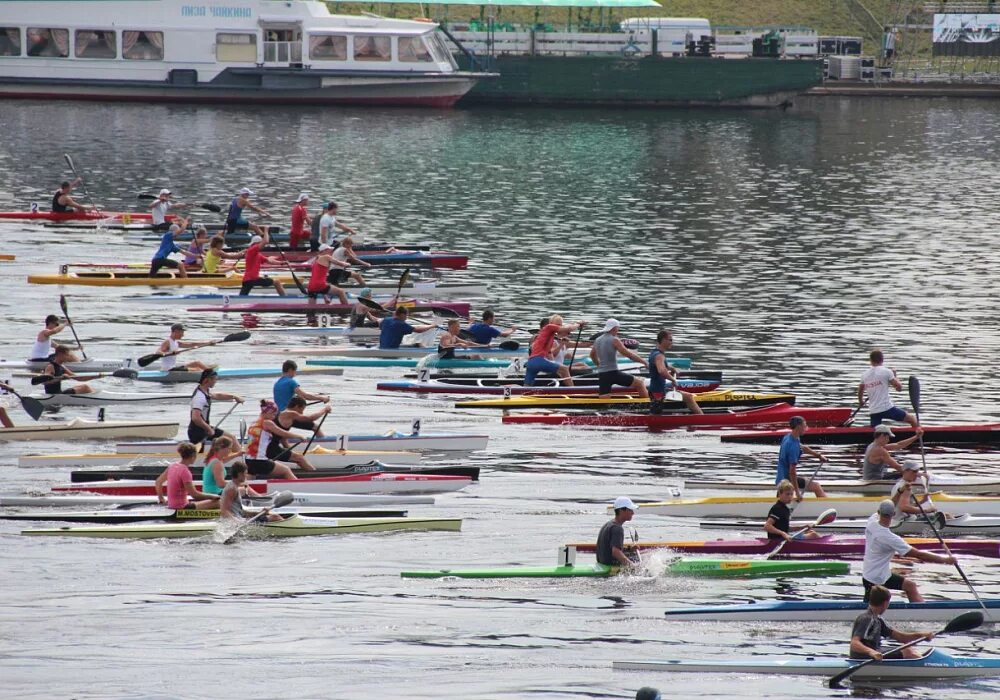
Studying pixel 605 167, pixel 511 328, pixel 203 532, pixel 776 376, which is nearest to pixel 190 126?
pixel 605 167

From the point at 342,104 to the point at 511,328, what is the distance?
199ft

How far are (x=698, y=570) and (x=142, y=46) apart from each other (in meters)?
76.3

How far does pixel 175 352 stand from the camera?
32844 mm

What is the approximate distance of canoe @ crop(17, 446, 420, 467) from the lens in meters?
26.5

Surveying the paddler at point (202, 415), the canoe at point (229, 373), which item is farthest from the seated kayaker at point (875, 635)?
the canoe at point (229, 373)

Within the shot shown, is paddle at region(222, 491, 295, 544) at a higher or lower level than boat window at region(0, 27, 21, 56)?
lower

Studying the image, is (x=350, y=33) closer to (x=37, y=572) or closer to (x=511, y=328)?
(x=511, y=328)

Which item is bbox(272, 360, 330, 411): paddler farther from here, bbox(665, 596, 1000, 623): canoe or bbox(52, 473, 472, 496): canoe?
bbox(665, 596, 1000, 623): canoe

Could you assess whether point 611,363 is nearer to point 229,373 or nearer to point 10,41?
point 229,373

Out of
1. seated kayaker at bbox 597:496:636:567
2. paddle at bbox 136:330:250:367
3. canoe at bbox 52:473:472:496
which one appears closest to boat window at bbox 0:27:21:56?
paddle at bbox 136:330:250:367

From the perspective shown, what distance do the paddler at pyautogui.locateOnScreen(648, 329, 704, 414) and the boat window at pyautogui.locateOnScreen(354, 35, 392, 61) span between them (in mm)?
62969

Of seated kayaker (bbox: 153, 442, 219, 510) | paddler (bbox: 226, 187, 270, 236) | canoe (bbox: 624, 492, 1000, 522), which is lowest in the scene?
canoe (bbox: 624, 492, 1000, 522)

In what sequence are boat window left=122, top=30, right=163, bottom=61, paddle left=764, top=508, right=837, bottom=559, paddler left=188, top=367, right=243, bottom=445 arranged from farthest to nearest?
boat window left=122, top=30, right=163, bottom=61
paddler left=188, top=367, right=243, bottom=445
paddle left=764, top=508, right=837, bottom=559

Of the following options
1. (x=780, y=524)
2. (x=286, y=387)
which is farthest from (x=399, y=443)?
(x=780, y=524)
